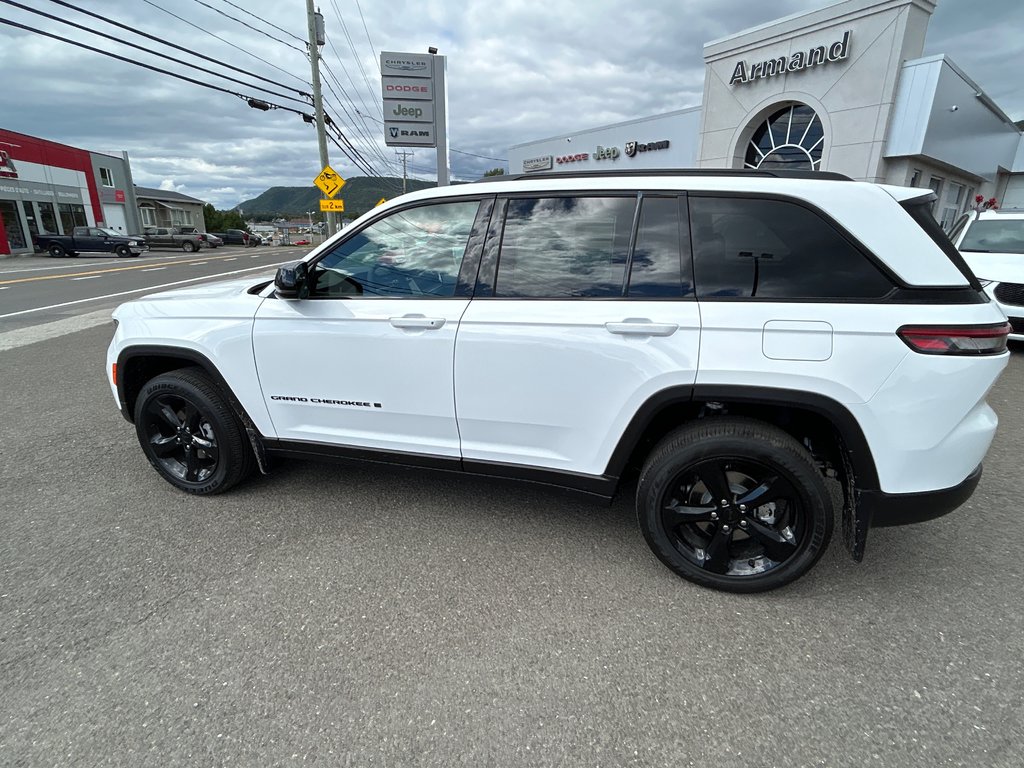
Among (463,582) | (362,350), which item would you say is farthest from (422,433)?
(463,582)

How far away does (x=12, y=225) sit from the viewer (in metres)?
29.4

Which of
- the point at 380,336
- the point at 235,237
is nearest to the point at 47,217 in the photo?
the point at 235,237

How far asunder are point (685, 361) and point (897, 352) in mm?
756

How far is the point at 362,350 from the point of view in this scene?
2.66 metres

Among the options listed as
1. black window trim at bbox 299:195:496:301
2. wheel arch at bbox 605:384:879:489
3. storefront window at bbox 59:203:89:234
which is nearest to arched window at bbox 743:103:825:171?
wheel arch at bbox 605:384:879:489

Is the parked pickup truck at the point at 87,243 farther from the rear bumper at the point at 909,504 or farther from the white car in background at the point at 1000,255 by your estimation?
the rear bumper at the point at 909,504

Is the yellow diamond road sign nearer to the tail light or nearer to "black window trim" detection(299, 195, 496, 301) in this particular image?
"black window trim" detection(299, 195, 496, 301)

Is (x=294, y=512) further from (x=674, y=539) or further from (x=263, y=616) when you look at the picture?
(x=674, y=539)

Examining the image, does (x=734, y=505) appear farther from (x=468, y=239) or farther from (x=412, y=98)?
(x=412, y=98)

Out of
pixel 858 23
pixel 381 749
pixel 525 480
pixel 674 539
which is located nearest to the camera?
pixel 381 749

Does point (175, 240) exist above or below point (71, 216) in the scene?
below

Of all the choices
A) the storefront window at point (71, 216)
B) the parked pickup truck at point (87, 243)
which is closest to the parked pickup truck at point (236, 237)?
the storefront window at point (71, 216)

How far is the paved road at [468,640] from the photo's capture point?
68.1 inches

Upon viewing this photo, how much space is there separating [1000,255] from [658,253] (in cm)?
779
